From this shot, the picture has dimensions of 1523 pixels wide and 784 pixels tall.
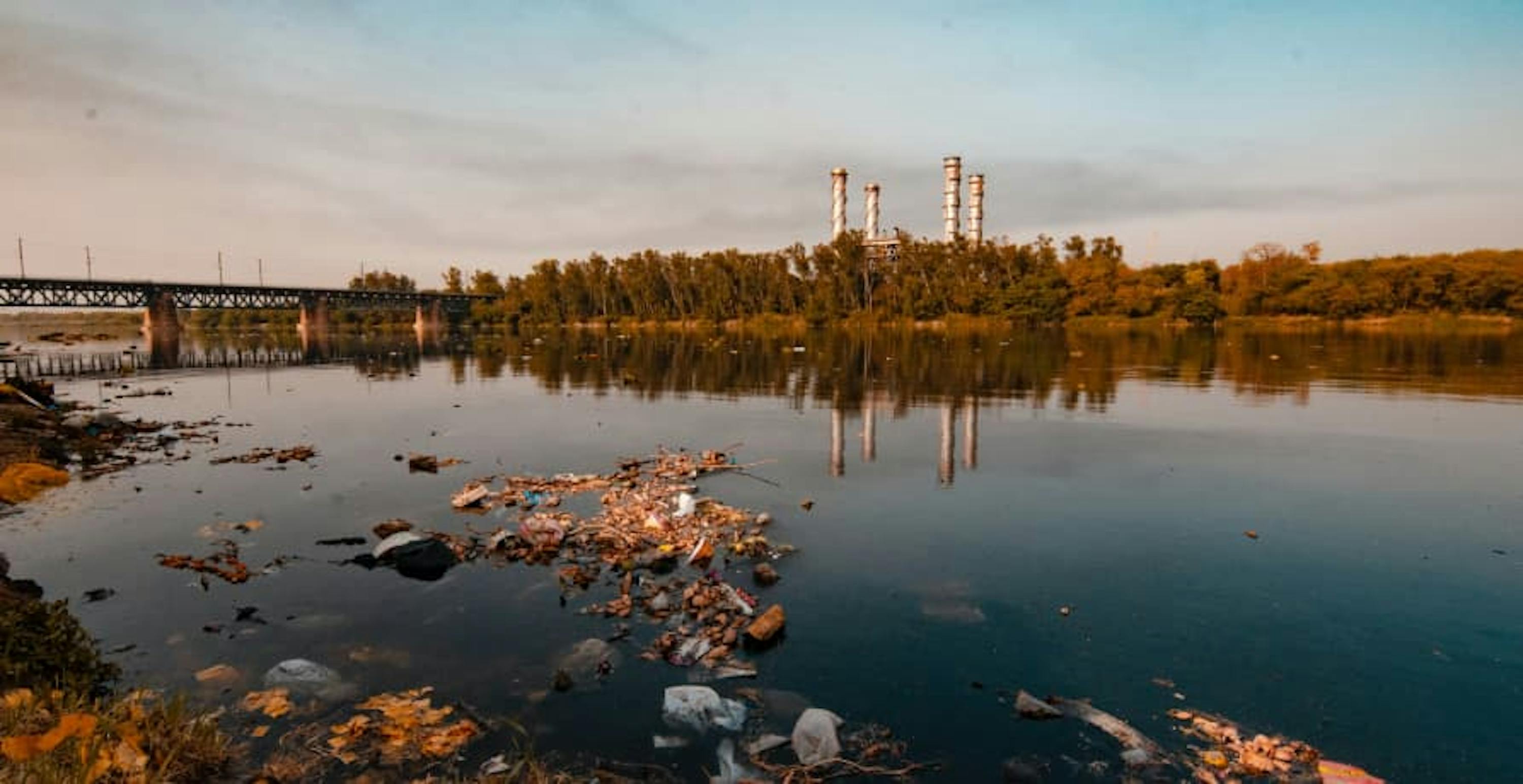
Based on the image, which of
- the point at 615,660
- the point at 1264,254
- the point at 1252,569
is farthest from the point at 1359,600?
the point at 1264,254

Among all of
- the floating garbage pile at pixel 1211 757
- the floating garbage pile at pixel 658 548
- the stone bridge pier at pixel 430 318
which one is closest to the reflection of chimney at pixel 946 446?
the floating garbage pile at pixel 658 548

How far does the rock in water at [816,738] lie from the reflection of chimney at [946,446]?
1053 centimetres

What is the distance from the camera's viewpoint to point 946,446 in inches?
862

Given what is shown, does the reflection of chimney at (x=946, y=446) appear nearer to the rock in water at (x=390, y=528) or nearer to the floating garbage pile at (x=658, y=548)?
the floating garbage pile at (x=658, y=548)

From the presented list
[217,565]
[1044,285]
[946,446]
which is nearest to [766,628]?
[217,565]

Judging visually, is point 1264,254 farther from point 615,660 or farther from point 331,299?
point 331,299

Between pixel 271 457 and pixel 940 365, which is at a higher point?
pixel 940 365

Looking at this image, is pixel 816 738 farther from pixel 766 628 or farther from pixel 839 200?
pixel 839 200

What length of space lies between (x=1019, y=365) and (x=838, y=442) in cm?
3091

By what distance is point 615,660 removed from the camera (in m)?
9.09

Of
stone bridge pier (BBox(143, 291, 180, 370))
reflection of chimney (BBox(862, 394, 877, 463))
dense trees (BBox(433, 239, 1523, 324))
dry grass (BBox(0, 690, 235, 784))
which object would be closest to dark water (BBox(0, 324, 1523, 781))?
reflection of chimney (BBox(862, 394, 877, 463))

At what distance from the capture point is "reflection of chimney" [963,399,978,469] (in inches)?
783

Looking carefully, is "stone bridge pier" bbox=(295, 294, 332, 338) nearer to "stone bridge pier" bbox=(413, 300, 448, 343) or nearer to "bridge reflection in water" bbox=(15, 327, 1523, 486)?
"stone bridge pier" bbox=(413, 300, 448, 343)

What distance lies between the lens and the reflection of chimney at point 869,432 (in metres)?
20.8
